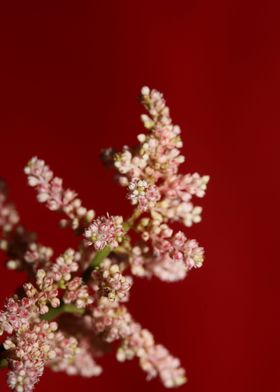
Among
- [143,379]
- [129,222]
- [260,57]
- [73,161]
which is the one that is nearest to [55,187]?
[129,222]

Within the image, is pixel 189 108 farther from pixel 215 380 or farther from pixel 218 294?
pixel 215 380

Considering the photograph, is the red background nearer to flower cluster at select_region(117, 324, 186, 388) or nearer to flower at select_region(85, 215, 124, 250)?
flower cluster at select_region(117, 324, 186, 388)

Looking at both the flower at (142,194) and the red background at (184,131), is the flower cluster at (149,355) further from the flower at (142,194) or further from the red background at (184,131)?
the red background at (184,131)

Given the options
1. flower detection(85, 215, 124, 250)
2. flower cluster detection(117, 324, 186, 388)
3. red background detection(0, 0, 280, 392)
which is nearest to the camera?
flower detection(85, 215, 124, 250)

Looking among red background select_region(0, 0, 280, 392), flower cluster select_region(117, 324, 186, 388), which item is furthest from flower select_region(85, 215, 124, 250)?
red background select_region(0, 0, 280, 392)

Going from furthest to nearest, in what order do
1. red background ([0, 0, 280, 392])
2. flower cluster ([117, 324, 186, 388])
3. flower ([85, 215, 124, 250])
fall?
1. red background ([0, 0, 280, 392])
2. flower cluster ([117, 324, 186, 388])
3. flower ([85, 215, 124, 250])

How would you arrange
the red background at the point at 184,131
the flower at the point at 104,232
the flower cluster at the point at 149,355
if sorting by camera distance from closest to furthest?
the flower at the point at 104,232
the flower cluster at the point at 149,355
the red background at the point at 184,131

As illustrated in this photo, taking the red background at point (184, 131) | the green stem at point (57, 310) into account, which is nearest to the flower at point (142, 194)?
the green stem at point (57, 310)

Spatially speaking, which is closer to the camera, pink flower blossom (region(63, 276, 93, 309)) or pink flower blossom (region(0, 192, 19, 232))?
pink flower blossom (region(63, 276, 93, 309))
